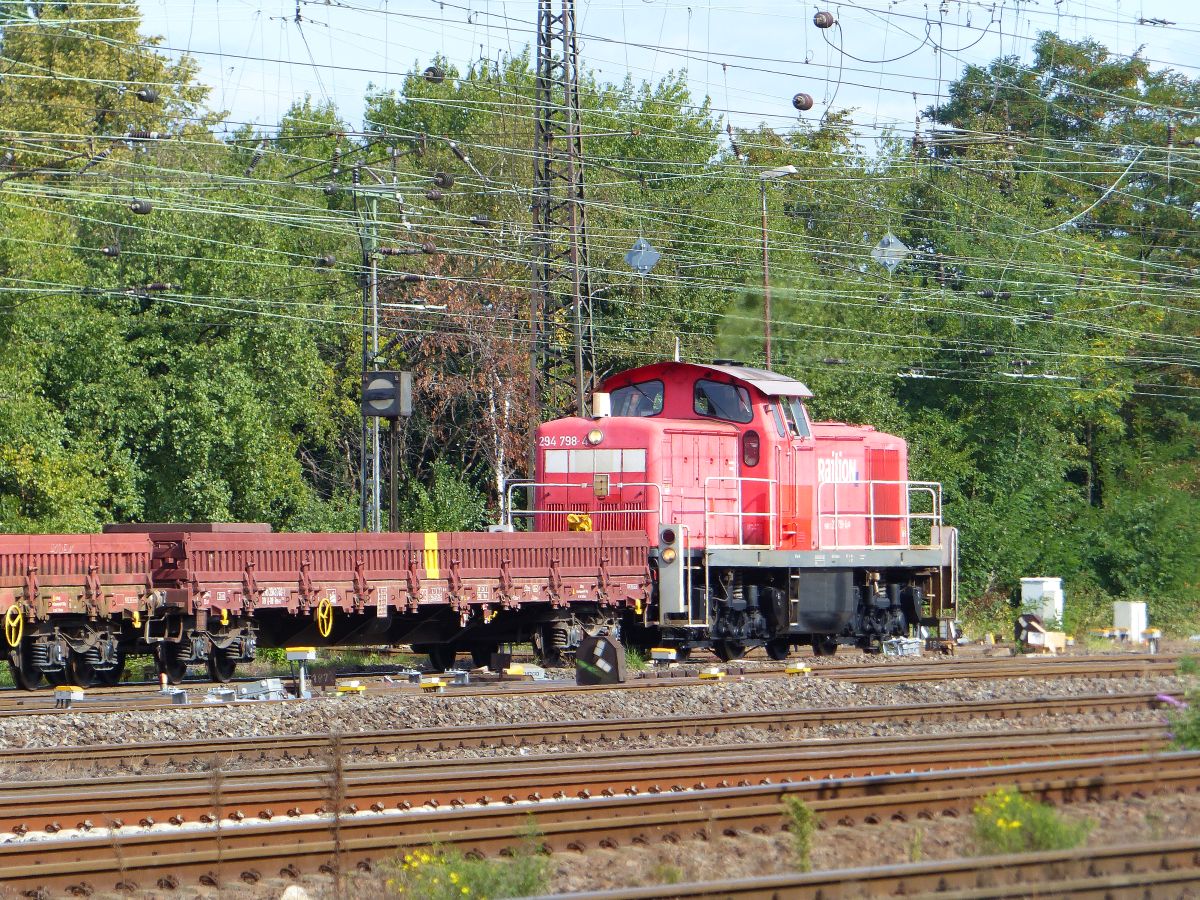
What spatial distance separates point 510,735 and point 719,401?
29.8 ft

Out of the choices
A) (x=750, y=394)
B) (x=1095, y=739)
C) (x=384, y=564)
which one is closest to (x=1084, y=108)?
(x=750, y=394)

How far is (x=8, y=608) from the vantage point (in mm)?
15883

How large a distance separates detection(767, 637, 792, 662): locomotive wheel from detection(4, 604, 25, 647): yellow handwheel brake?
417 inches

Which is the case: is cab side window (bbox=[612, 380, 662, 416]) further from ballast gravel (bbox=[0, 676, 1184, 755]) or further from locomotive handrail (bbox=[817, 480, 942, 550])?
ballast gravel (bbox=[0, 676, 1184, 755])

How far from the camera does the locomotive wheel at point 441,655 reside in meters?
19.9

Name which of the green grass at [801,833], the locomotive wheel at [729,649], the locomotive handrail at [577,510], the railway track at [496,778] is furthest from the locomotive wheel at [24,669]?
the green grass at [801,833]

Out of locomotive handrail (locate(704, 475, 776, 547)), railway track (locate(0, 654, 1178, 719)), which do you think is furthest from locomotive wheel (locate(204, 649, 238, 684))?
locomotive handrail (locate(704, 475, 776, 547))

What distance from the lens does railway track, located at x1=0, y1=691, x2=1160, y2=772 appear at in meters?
11.7

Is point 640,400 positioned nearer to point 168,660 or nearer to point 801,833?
point 168,660

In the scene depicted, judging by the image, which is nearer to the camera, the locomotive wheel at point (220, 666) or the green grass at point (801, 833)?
the green grass at point (801, 833)

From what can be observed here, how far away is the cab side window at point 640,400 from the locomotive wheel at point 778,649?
13.3 feet

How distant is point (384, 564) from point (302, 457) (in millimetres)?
29695

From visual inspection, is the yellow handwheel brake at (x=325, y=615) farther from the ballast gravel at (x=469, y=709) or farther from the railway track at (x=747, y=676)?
the ballast gravel at (x=469, y=709)

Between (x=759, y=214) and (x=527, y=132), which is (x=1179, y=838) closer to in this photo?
(x=759, y=214)
